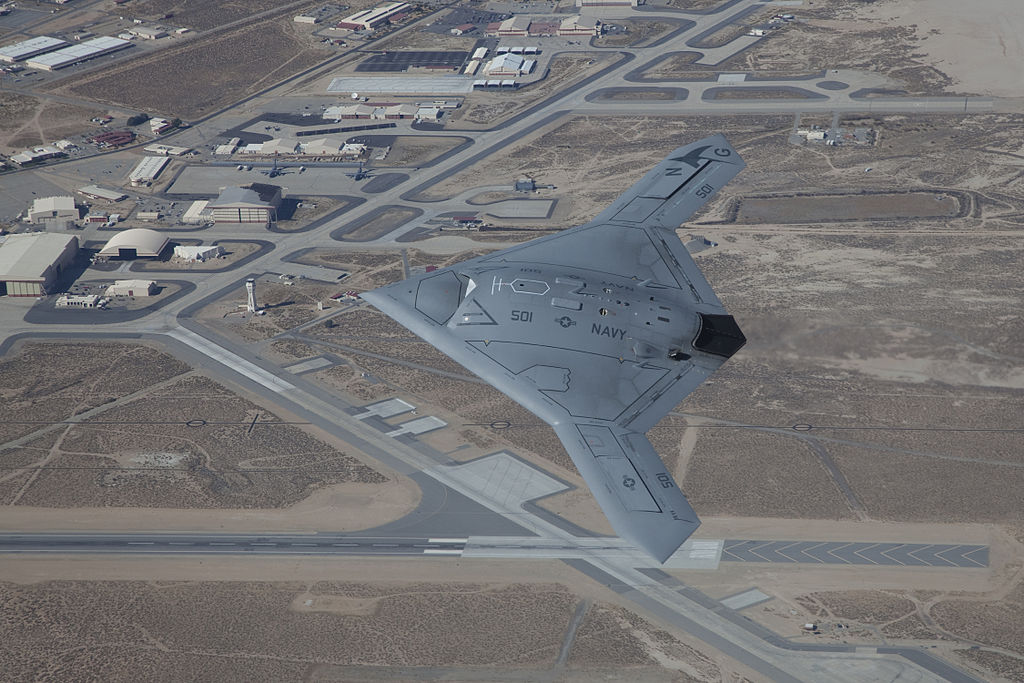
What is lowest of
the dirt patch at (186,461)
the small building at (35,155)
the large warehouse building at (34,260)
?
the dirt patch at (186,461)

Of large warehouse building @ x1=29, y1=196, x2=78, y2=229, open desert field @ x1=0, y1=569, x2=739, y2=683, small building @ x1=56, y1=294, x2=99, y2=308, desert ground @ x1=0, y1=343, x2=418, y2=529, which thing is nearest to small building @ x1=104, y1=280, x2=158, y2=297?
small building @ x1=56, y1=294, x2=99, y2=308

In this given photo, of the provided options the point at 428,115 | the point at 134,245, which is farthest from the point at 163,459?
the point at 428,115

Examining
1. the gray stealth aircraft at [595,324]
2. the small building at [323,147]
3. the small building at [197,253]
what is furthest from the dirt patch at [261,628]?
the small building at [323,147]

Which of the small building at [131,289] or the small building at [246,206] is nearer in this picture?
the small building at [131,289]

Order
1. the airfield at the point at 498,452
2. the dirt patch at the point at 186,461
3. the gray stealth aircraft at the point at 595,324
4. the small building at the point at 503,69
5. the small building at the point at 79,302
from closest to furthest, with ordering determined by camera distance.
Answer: the gray stealth aircraft at the point at 595,324 < the airfield at the point at 498,452 < the dirt patch at the point at 186,461 < the small building at the point at 79,302 < the small building at the point at 503,69

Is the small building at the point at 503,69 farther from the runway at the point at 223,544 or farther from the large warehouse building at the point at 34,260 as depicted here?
the runway at the point at 223,544

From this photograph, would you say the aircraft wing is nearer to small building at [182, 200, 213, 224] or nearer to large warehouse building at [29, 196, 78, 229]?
small building at [182, 200, 213, 224]

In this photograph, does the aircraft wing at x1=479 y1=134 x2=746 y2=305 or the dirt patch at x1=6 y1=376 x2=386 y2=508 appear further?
the dirt patch at x1=6 y1=376 x2=386 y2=508
